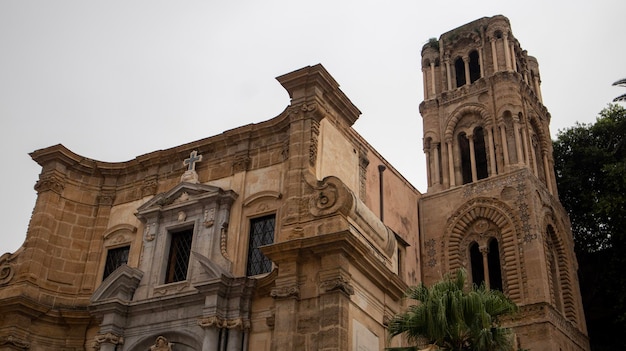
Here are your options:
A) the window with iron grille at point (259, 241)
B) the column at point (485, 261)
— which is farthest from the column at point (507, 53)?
the window with iron grille at point (259, 241)

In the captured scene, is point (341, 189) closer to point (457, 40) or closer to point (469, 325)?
point (469, 325)

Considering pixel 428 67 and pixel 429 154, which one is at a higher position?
pixel 428 67

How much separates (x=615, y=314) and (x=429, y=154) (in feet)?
27.9

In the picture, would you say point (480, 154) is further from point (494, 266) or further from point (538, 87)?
point (538, 87)

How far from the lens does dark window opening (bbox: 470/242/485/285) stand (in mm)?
23500

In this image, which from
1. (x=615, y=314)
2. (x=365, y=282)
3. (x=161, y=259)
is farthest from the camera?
(x=615, y=314)

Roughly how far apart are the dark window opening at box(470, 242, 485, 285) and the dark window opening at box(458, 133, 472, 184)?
9.08ft

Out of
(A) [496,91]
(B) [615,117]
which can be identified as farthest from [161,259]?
(B) [615,117]

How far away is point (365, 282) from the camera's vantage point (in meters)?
14.7

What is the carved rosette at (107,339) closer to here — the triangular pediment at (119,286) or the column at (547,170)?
the triangular pediment at (119,286)

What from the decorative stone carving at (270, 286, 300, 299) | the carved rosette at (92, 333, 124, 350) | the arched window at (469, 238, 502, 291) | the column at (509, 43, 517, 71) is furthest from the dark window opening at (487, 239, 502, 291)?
the carved rosette at (92, 333, 124, 350)

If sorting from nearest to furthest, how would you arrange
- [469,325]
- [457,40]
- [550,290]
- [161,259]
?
[469,325] → [161,259] → [550,290] → [457,40]

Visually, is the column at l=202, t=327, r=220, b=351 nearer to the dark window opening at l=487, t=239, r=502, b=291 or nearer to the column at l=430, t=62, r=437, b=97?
the dark window opening at l=487, t=239, r=502, b=291

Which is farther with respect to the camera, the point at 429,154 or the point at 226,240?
the point at 429,154
